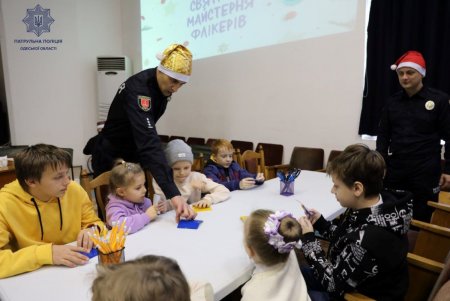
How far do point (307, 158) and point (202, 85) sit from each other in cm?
208

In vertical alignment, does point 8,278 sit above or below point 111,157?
below

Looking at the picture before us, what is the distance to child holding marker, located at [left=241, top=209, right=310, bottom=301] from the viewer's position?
37.3 inches

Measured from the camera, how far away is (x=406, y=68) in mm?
2252

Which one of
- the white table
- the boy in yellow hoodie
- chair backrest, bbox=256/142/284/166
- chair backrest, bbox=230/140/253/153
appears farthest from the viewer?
chair backrest, bbox=230/140/253/153

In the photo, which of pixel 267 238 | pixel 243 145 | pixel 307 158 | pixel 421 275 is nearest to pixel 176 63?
pixel 267 238

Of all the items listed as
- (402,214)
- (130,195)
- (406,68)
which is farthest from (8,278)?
(406,68)

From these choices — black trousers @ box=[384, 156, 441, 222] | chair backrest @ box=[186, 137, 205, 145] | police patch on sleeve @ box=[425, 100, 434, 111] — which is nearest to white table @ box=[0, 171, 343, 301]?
black trousers @ box=[384, 156, 441, 222]

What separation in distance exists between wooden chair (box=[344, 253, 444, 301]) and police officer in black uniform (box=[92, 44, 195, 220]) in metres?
0.97

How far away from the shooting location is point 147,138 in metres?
1.61

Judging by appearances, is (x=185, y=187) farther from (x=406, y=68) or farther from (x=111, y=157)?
(x=406, y=68)

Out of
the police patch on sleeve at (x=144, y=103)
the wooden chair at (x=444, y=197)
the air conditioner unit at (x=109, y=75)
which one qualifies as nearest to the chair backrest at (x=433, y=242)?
the wooden chair at (x=444, y=197)

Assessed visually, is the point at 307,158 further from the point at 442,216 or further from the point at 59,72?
the point at 59,72

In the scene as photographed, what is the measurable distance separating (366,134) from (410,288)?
85.0 inches

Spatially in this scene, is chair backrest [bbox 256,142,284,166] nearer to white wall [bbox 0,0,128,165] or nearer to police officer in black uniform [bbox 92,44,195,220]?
police officer in black uniform [bbox 92,44,195,220]
